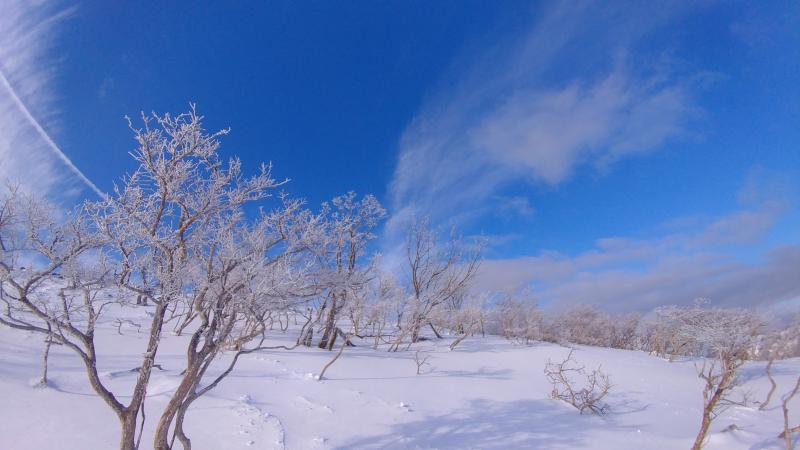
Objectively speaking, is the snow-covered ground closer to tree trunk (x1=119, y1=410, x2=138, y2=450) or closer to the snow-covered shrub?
tree trunk (x1=119, y1=410, x2=138, y2=450)

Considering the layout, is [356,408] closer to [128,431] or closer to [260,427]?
[260,427]

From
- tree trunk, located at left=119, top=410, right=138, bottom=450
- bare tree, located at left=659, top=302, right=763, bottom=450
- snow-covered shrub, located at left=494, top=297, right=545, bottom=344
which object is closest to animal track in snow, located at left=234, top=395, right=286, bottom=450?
tree trunk, located at left=119, top=410, right=138, bottom=450

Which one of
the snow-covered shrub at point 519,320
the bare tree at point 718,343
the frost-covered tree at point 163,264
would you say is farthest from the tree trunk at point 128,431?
the snow-covered shrub at point 519,320

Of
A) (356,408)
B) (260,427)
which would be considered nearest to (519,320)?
(356,408)

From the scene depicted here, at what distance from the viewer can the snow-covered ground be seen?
34.4 ft

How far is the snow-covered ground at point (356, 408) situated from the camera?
10.5 meters

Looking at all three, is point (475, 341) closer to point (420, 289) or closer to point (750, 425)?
point (420, 289)

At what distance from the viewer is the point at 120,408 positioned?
24.8 ft

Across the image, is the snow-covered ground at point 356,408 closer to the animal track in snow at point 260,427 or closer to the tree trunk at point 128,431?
the animal track in snow at point 260,427

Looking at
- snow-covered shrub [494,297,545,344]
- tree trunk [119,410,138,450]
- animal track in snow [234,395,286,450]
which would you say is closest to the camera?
tree trunk [119,410,138,450]

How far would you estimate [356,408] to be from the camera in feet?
44.8

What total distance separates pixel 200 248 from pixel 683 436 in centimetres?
1504

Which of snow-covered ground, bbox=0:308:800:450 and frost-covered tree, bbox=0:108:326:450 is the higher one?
frost-covered tree, bbox=0:108:326:450

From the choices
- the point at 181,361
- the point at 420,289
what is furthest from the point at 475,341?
the point at 181,361
